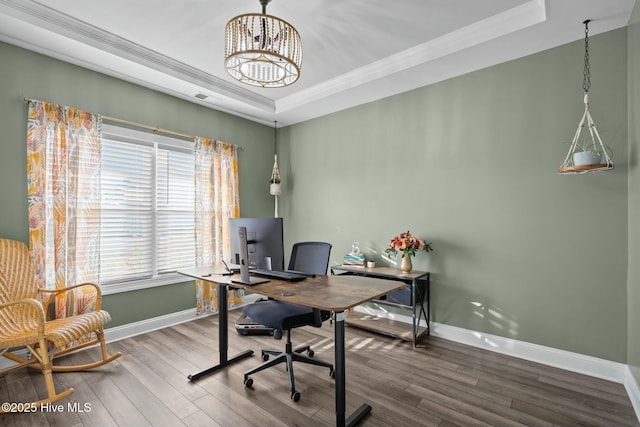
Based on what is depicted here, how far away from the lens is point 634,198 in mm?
2236

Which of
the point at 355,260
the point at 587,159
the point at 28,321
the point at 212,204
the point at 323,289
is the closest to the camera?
the point at 323,289

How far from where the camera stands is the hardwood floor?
6.46 ft

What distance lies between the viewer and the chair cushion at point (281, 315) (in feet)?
7.25

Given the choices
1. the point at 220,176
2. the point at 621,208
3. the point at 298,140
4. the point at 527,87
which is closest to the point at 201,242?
the point at 220,176

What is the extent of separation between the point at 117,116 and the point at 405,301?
361 cm

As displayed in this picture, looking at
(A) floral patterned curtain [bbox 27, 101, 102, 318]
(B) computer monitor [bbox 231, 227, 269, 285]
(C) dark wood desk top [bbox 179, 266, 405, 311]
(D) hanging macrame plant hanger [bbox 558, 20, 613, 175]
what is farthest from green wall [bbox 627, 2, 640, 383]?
(A) floral patterned curtain [bbox 27, 101, 102, 318]

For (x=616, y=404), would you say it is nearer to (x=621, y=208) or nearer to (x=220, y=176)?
(x=621, y=208)

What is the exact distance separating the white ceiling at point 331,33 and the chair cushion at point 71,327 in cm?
233

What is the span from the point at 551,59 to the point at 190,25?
10.3ft

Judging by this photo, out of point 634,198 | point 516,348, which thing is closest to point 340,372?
point 516,348

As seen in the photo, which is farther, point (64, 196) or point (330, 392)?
point (64, 196)

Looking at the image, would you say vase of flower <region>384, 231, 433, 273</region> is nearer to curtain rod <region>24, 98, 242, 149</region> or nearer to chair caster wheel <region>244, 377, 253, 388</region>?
chair caster wheel <region>244, 377, 253, 388</region>

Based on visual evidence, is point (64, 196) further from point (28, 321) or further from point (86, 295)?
point (28, 321)

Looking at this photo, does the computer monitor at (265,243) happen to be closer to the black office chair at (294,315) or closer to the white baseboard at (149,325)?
the black office chair at (294,315)
